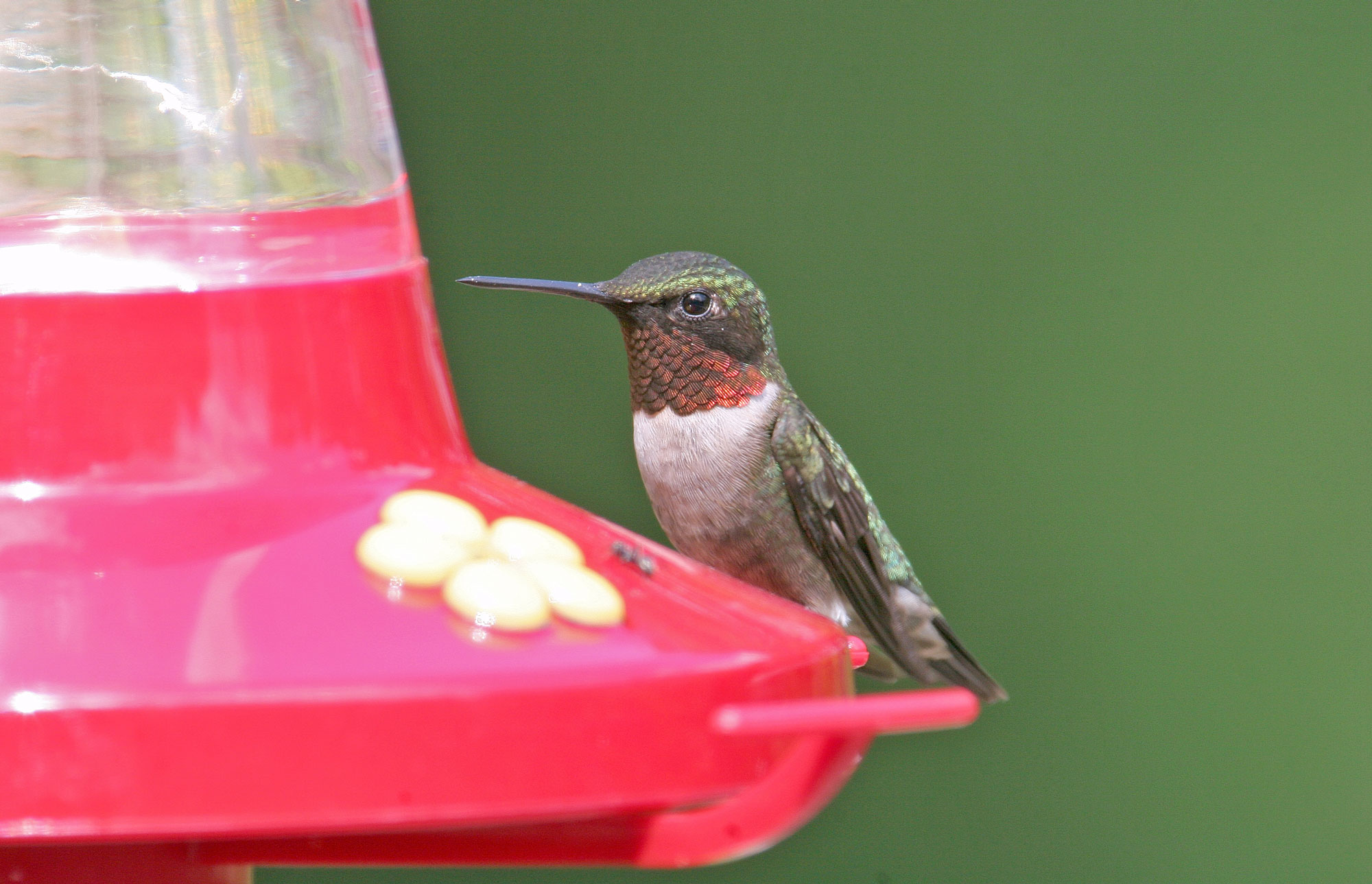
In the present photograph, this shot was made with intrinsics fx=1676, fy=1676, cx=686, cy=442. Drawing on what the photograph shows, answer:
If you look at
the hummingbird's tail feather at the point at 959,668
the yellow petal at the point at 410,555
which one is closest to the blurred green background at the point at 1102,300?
the hummingbird's tail feather at the point at 959,668

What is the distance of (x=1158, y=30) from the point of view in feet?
12.0

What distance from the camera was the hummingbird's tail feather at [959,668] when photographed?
2879 mm

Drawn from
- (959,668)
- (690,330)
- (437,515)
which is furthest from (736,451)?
(437,515)

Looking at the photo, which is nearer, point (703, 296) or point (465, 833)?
point (465, 833)

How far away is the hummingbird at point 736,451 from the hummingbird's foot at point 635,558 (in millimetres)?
990

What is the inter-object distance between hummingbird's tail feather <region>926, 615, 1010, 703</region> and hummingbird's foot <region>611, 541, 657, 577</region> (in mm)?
1780

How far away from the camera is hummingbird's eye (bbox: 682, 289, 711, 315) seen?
219cm

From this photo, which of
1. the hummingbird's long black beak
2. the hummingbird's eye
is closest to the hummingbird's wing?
the hummingbird's eye

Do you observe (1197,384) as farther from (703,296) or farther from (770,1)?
(703,296)

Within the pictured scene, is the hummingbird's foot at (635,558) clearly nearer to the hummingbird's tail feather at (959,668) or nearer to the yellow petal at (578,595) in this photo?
the yellow petal at (578,595)

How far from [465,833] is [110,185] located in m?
0.56

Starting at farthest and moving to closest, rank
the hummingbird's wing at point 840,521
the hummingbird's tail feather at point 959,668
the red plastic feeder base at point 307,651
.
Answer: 1. the hummingbird's tail feather at point 959,668
2. the hummingbird's wing at point 840,521
3. the red plastic feeder base at point 307,651

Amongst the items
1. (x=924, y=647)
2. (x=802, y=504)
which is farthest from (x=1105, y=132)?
(x=802, y=504)

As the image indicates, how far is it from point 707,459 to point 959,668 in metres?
0.83
